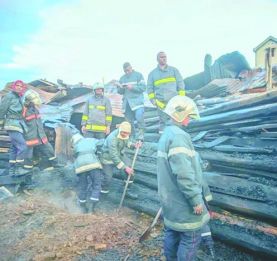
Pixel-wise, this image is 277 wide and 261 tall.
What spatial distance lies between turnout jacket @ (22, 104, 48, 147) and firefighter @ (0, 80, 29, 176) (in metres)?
0.13

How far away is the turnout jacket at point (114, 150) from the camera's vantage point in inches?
233

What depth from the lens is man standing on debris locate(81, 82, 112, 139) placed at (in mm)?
7586

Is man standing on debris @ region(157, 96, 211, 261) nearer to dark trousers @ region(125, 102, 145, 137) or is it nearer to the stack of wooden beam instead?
the stack of wooden beam

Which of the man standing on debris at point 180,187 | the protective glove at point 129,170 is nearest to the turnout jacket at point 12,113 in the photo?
the protective glove at point 129,170

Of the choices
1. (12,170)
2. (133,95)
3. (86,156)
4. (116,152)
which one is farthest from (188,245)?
(12,170)

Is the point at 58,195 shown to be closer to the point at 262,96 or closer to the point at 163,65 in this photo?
the point at 163,65

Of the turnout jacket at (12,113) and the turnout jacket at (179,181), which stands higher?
the turnout jacket at (12,113)

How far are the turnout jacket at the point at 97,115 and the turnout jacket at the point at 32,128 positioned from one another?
111 cm

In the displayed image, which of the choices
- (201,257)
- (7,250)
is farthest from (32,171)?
(201,257)

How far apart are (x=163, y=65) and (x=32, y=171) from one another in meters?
4.13

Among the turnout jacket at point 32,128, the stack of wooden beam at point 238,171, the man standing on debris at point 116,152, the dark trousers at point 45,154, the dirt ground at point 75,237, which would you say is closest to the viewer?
the stack of wooden beam at point 238,171

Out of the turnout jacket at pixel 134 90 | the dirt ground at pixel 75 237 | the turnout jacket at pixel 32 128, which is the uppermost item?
the turnout jacket at pixel 134 90

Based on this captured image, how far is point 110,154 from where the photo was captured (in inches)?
234

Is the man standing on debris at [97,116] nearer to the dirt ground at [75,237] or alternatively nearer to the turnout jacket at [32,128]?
the turnout jacket at [32,128]
